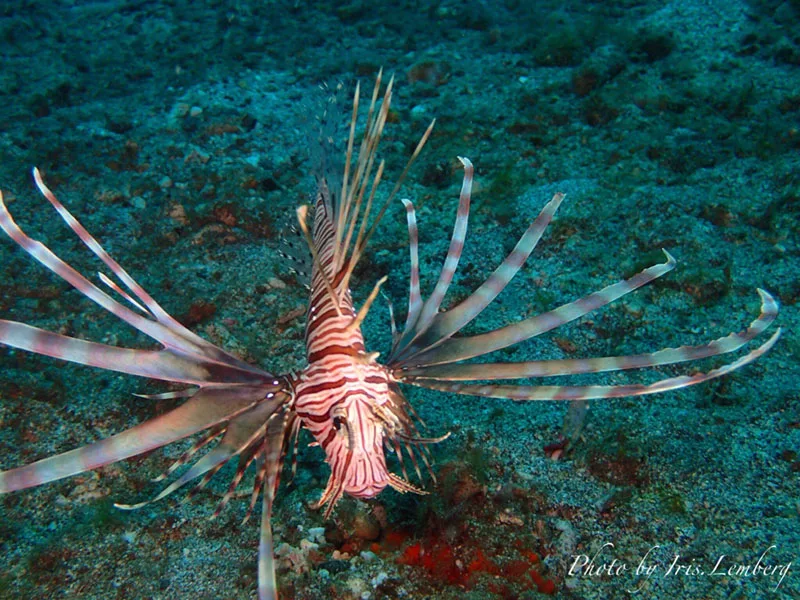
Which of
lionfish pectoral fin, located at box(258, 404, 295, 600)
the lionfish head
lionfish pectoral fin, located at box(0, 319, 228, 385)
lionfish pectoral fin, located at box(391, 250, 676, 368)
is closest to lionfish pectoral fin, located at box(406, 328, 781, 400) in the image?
lionfish pectoral fin, located at box(391, 250, 676, 368)

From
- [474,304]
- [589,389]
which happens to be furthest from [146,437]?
[589,389]

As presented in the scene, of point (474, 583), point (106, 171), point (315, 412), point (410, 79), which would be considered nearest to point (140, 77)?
point (106, 171)

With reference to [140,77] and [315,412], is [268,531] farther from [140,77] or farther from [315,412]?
[140,77]

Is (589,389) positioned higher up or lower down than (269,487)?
higher up

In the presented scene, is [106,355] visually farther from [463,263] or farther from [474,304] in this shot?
[463,263]

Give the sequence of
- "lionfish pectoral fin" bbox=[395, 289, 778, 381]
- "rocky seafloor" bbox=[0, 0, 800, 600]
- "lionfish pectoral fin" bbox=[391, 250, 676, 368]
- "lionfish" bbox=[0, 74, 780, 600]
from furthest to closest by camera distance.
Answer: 1. "rocky seafloor" bbox=[0, 0, 800, 600]
2. "lionfish pectoral fin" bbox=[391, 250, 676, 368]
3. "lionfish pectoral fin" bbox=[395, 289, 778, 381]
4. "lionfish" bbox=[0, 74, 780, 600]

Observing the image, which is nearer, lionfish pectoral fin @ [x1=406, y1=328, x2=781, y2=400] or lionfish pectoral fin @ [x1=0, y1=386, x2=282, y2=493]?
lionfish pectoral fin @ [x1=0, y1=386, x2=282, y2=493]

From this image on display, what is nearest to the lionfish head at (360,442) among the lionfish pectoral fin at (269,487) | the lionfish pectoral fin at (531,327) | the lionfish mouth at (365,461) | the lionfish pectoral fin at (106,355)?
the lionfish mouth at (365,461)

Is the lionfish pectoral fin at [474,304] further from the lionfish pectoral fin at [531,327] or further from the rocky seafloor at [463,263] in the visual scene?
the rocky seafloor at [463,263]

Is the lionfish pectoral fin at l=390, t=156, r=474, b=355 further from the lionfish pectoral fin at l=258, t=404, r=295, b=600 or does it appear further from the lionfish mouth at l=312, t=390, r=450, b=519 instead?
the lionfish pectoral fin at l=258, t=404, r=295, b=600
